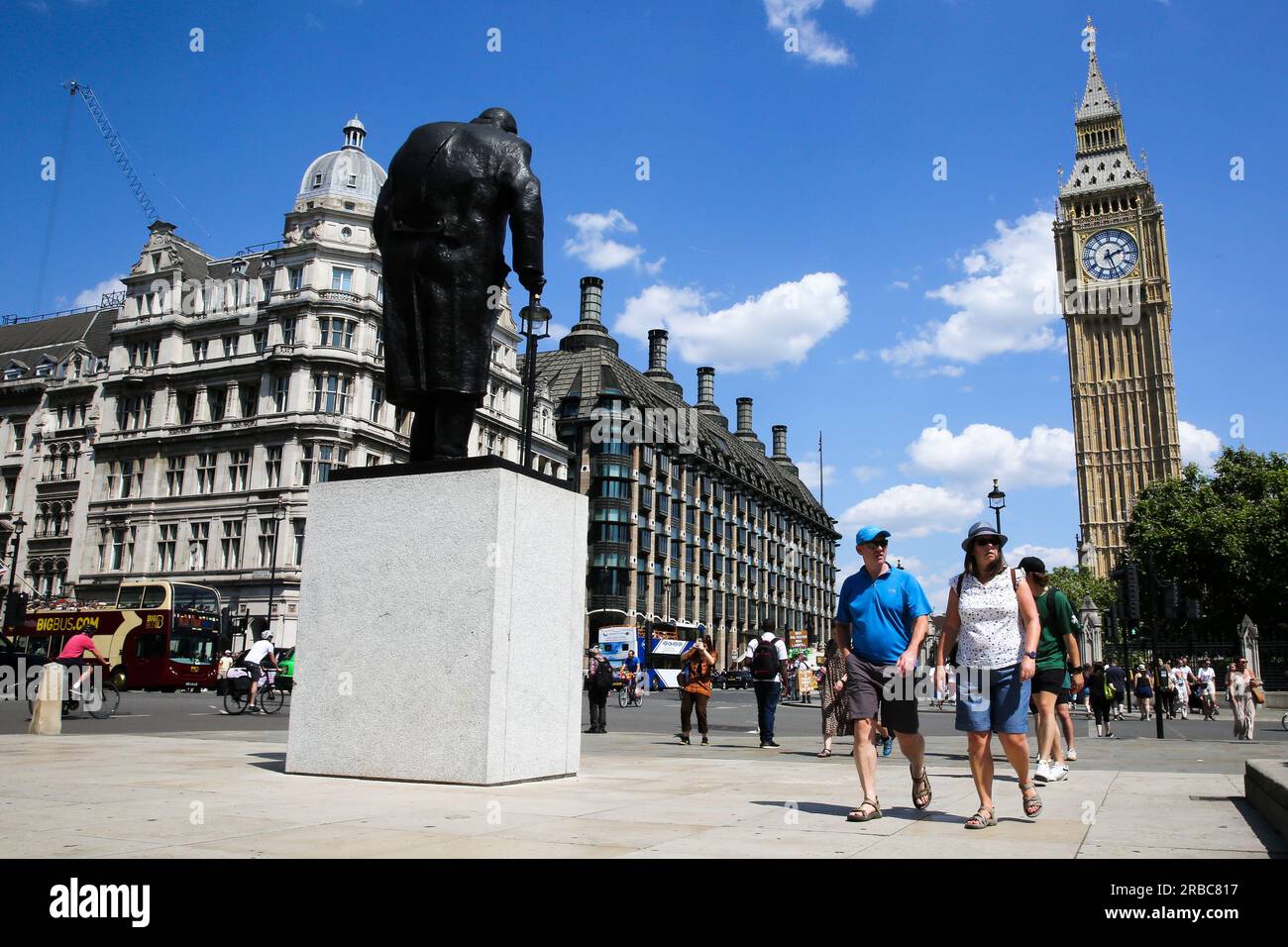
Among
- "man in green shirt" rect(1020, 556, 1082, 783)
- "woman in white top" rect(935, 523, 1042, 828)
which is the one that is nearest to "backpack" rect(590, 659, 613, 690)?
"man in green shirt" rect(1020, 556, 1082, 783)

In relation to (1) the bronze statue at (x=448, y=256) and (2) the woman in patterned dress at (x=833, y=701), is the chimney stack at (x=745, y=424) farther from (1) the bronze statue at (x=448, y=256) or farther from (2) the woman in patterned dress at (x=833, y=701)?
(1) the bronze statue at (x=448, y=256)

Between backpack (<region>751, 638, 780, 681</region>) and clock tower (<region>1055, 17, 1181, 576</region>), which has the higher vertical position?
clock tower (<region>1055, 17, 1181, 576</region>)

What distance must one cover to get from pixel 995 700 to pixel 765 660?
339 inches

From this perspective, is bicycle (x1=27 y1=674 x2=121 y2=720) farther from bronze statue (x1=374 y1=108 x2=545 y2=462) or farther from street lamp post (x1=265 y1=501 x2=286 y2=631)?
street lamp post (x1=265 y1=501 x2=286 y2=631)

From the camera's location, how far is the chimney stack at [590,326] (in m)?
81.9

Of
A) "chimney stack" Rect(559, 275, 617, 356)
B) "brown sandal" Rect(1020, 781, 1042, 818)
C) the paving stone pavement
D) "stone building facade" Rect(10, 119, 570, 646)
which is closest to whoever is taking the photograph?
the paving stone pavement

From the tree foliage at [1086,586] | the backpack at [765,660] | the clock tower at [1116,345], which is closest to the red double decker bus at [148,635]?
the backpack at [765,660]

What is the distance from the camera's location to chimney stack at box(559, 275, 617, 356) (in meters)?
81.9

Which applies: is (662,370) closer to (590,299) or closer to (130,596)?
(590,299)

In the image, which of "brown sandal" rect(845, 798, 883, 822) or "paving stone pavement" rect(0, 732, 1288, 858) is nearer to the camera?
"paving stone pavement" rect(0, 732, 1288, 858)

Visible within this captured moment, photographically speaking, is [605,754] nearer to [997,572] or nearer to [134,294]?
[997,572]

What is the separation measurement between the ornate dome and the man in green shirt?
5043cm

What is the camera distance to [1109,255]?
108 metres
